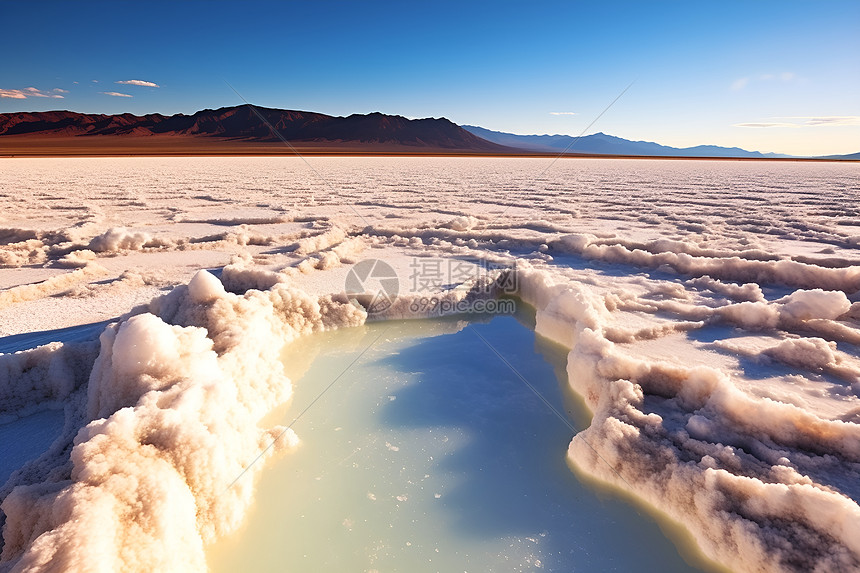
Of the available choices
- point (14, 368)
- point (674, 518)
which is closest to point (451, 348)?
point (674, 518)

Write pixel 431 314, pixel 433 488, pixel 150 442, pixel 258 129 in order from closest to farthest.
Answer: pixel 150 442 → pixel 433 488 → pixel 431 314 → pixel 258 129

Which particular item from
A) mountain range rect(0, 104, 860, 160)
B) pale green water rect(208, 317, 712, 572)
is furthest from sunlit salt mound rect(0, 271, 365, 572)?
mountain range rect(0, 104, 860, 160)

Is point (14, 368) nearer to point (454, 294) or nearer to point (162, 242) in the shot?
point (454, 294)

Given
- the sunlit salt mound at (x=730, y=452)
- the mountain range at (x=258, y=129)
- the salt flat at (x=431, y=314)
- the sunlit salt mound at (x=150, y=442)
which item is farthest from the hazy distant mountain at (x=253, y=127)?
the sunlit salt mound at (x=730, y=452)

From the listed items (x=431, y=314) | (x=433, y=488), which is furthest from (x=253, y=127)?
(x=433, y=488)

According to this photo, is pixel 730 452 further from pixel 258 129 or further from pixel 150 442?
pixel 258 129
